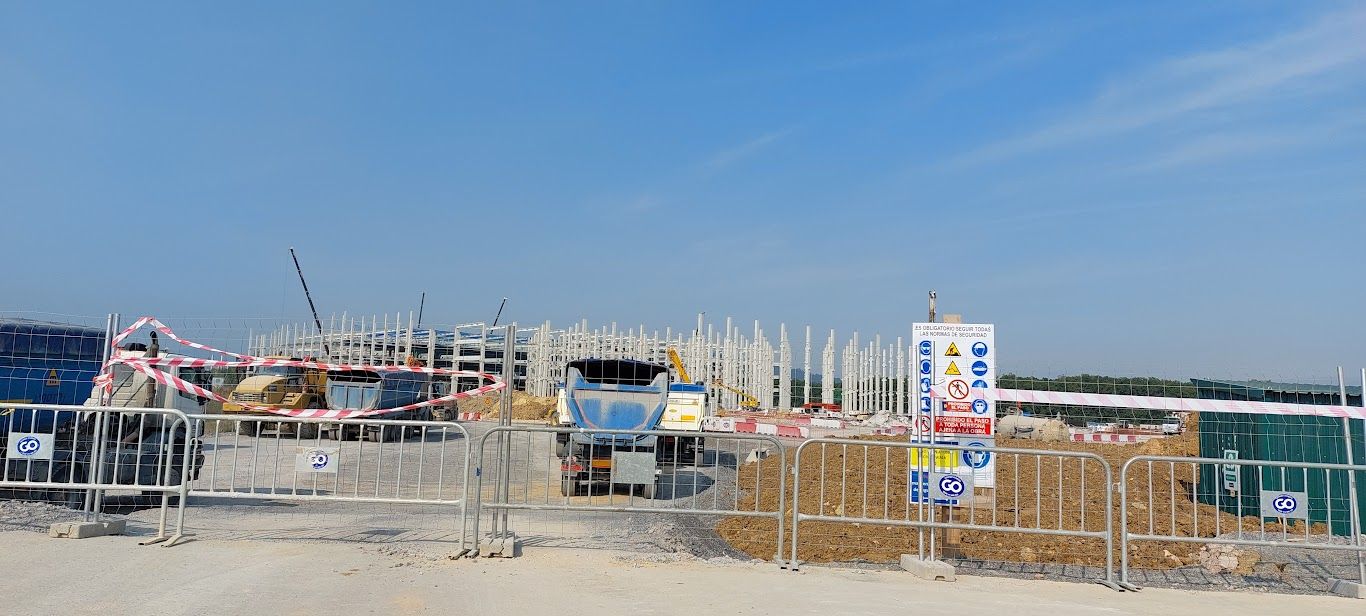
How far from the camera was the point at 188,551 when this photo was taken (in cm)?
763

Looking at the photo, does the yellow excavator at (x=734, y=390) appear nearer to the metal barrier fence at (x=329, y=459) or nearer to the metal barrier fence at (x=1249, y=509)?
the metal barrier fence at (x=329, y=459)

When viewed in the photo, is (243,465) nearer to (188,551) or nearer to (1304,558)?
(188,551)

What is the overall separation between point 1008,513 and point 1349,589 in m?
3.86

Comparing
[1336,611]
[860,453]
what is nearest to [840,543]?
[1336,611]

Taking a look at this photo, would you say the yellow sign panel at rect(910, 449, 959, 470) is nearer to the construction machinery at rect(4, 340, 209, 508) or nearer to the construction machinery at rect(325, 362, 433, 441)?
the construction machinery at rect(4, 340, 209, 508)

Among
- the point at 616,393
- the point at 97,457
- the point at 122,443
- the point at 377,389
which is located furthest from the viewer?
the point at 616,393

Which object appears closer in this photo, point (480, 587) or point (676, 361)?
point (480, 587)

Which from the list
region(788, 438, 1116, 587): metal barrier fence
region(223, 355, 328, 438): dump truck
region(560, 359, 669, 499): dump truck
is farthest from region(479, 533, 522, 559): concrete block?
region(223, 355, 328, 438): dump truck

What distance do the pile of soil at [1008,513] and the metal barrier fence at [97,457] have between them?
18.5 feet

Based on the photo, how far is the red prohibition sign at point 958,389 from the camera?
27.6 feet

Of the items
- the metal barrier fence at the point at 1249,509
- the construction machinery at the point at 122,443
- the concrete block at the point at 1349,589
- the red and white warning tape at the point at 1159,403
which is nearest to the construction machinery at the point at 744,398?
the metal barrier fence at the point at 1249,509

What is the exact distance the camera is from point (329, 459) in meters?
8.55

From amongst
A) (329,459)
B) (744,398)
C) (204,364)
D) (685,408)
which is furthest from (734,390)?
(329,459)

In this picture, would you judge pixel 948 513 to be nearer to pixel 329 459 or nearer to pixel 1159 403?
pixel 1159 403
